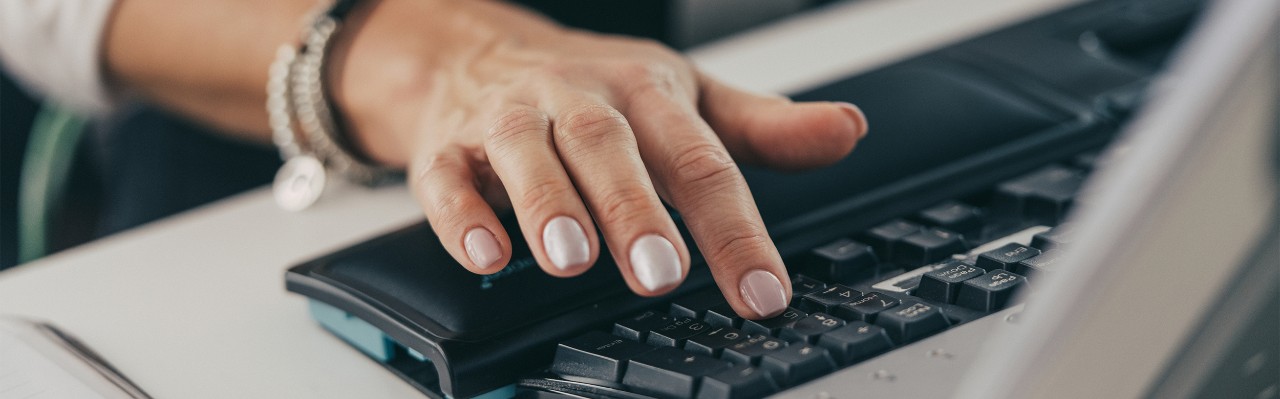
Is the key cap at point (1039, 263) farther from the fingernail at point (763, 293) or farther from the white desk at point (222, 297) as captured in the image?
the white desk at point (222, 297)

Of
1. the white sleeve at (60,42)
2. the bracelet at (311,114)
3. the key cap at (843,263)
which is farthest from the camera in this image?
the white sleeve at (60,42)

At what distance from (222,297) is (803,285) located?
0.29 metres

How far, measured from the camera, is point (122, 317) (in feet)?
1.78

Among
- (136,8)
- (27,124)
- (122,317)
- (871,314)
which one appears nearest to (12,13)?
(136,8)

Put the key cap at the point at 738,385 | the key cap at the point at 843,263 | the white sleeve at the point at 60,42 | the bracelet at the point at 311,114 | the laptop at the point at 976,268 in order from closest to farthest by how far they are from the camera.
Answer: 1. the laptop at the point at 976,268
2. the key cap at the point at 738,385
3. the key cap at the point at 843,263
4. the bracelet at the point at 311,114
5. the white sleeve at the point at 60,42

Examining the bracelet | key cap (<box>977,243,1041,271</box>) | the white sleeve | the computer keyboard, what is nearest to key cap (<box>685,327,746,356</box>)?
the computer keyboard

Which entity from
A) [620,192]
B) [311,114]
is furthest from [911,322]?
[311,114]

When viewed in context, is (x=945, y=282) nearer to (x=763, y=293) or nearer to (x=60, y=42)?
(x=763, y=293)

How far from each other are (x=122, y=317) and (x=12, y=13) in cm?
39

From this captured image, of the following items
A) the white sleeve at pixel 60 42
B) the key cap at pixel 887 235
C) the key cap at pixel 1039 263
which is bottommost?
the key cap at pixel 1039 263

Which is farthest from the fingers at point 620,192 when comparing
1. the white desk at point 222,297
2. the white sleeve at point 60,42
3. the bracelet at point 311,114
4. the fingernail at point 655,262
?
the white sleeve at point 60,42

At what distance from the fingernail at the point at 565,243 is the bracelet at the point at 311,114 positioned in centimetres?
31

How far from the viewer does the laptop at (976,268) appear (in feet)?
0.77

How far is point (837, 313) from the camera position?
421 millimetres
